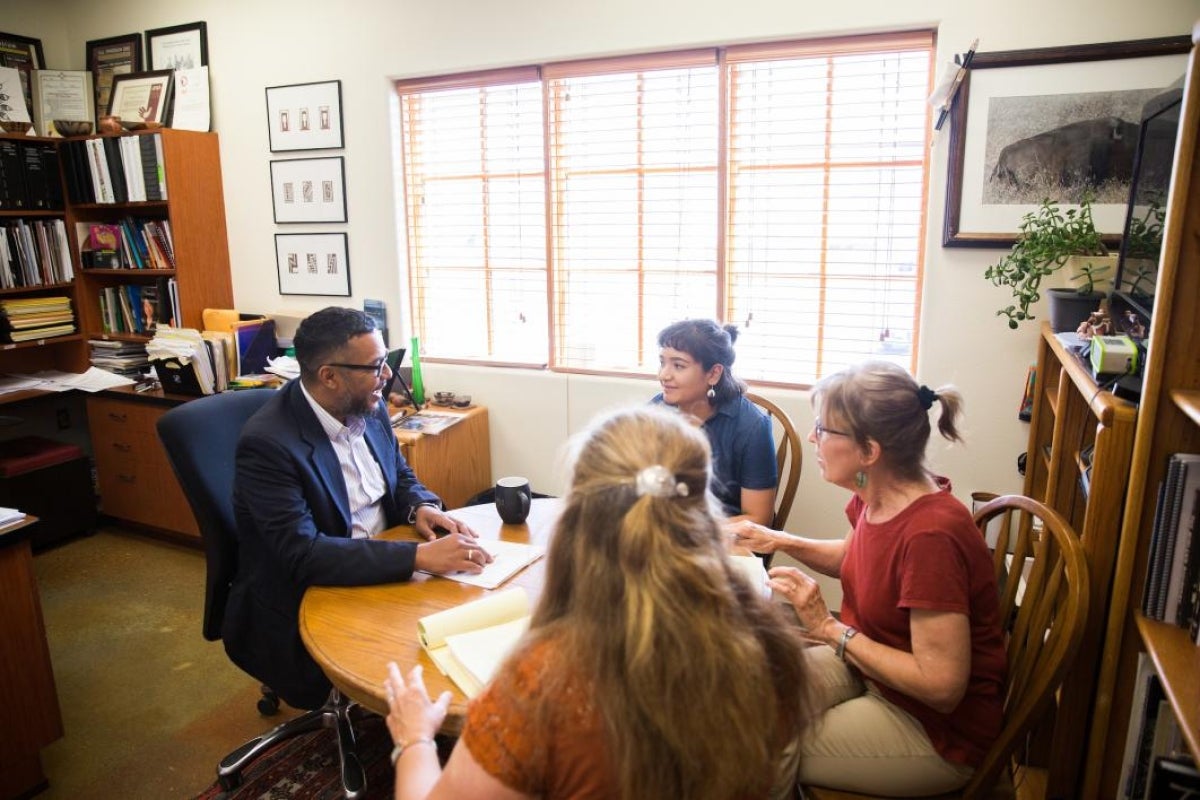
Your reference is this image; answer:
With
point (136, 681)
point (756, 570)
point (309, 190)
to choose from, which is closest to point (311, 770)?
point (136, 681)

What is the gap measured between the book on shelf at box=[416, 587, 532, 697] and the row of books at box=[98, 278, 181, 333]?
296 cm

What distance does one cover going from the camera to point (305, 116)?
3.41m

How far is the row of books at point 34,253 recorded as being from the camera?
139 inches

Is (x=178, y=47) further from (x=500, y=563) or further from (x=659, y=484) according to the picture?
(x=659, y=484)

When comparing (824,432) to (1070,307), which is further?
(1070,307)

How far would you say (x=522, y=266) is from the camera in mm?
3211

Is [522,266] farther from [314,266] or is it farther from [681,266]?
[314,266]

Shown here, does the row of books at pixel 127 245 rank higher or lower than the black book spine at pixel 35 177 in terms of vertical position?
lower

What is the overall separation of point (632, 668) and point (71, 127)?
415 cm

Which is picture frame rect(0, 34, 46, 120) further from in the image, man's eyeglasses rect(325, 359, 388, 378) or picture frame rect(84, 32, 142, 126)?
man's eyeglasses rect(325, 359, 388, 378)

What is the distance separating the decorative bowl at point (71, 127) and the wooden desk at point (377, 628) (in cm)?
332

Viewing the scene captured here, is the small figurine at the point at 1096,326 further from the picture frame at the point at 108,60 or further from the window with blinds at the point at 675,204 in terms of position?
the picture frame at the point at 108,60

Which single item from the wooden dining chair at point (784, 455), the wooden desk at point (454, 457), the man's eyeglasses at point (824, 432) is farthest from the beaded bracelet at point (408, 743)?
the wooden desk at point (454, 457)

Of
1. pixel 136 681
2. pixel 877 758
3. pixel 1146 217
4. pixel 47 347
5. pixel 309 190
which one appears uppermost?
pixel 309 190
